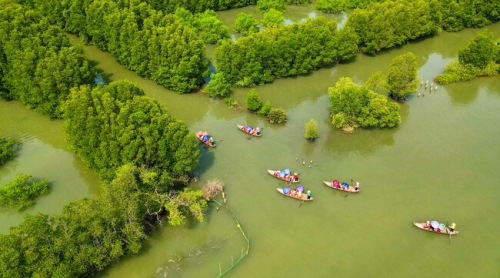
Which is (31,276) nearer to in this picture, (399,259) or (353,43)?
(399,259)

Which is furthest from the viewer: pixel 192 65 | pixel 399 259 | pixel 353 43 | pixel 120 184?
pixel 353 43

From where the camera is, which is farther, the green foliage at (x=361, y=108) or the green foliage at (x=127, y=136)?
the green foliage at (x=361, y=108)

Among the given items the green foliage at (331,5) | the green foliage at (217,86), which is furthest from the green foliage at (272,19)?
the green foliage at (217,86)

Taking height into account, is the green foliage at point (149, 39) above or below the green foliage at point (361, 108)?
above

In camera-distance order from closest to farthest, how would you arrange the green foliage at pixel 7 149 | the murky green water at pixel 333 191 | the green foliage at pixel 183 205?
the green foliage at pixel 183 205
the murky green water at pixel 333 191
the green foliage at pixel 7 149

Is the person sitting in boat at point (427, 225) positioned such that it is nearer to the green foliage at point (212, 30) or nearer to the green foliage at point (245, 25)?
the green foliage at point (212, 30)

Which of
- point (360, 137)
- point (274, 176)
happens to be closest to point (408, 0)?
point (360, 137)

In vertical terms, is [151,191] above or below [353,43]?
below
